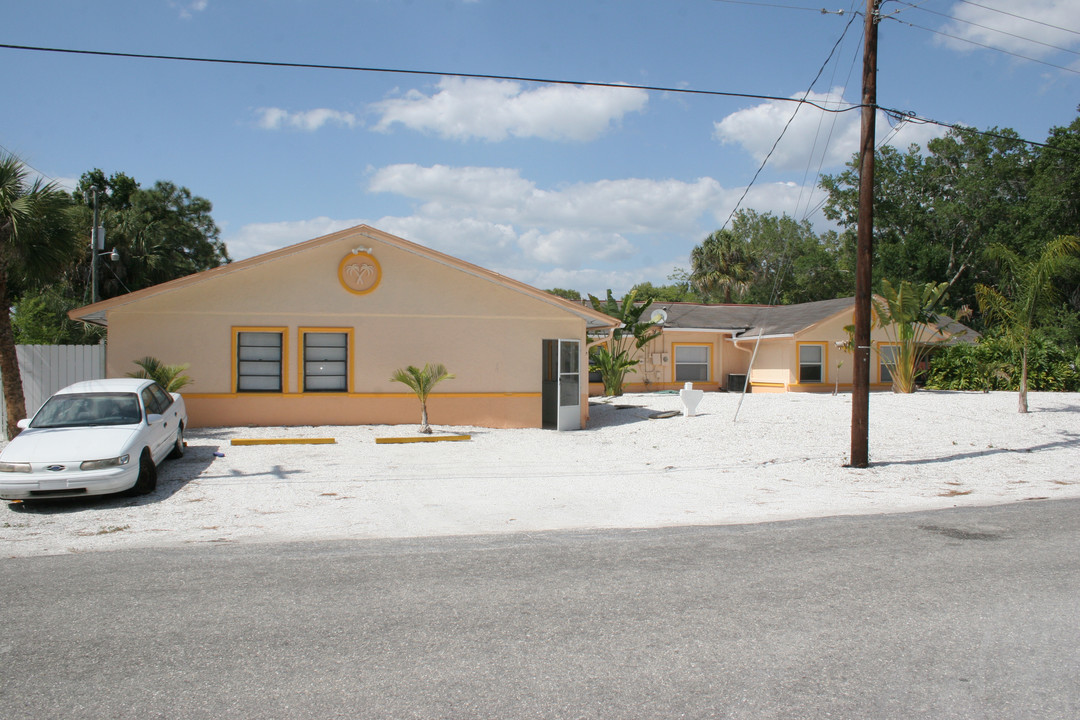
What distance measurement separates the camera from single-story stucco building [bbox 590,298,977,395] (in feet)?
88.2

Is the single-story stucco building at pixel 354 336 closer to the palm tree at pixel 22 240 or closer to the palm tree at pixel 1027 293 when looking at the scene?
the palm tree at pixel 22 240

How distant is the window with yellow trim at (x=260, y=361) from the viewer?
1662cm

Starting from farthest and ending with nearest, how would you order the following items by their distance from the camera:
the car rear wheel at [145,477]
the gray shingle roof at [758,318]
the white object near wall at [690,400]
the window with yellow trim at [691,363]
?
1. the window with yellow trim at [691,363]
2. the gray shingle roof at [758,318]
3. the white object near wall at [690,400]
4. the car rear wheel at [145,477]

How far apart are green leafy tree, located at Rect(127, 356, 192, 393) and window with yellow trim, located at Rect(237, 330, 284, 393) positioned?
1303 millimetres

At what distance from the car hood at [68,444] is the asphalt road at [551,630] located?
2671 millimetres

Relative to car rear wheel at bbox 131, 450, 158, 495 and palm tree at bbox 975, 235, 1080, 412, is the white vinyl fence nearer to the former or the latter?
car rear wheel at bbox 131, 450, 158, 495

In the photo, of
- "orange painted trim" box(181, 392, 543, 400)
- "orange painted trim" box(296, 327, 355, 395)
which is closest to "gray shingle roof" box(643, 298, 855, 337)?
"orange painted trim" box(181, 392, 543, 400)

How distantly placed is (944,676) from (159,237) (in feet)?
120

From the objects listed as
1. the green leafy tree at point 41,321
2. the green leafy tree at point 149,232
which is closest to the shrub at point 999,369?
the green leafy tree at point 41,321

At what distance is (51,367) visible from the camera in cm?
1550

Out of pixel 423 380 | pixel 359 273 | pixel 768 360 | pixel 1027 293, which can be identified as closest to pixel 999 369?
pixel 768 360

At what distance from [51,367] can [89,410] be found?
6651 mm

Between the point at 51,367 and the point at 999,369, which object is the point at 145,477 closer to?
the point at 51,367

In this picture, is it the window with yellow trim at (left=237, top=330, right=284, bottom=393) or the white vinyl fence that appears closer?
the white vinyl fence
